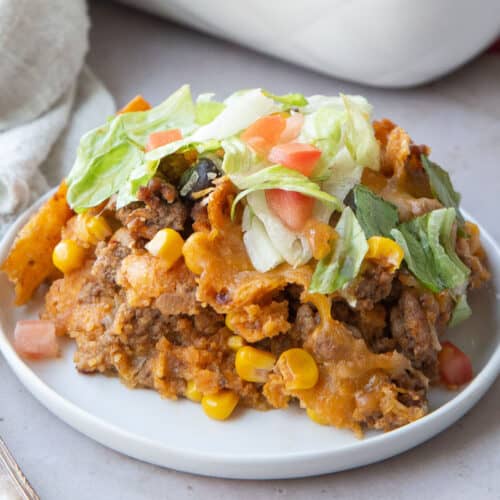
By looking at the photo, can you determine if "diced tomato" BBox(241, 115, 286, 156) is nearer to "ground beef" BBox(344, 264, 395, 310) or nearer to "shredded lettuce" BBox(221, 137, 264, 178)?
"shredded lettuce" BBox(221, 137, 264, 178)

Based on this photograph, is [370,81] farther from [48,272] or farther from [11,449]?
[11,449]

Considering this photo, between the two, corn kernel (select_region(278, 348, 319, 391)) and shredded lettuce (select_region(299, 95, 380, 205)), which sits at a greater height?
shredded lettuce (select_region(299, 95, 380, 205))

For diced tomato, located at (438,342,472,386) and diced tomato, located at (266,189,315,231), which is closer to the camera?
diced tomato, located at (266,189,315,231)

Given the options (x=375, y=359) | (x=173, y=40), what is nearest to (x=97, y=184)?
(x=375, y=359)

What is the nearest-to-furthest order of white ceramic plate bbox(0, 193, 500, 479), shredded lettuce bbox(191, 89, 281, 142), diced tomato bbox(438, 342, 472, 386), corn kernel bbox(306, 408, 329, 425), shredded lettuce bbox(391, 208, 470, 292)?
1. white ceramic plate bbox(0, 193, 500, 479)
2. corn kernel bbox(306, 408, 329, 425)
3. shredded lettuce bbox(391, 208, 470, 292)
4. diced tomato bbox(438, 342, 472, 386)
5. shredded lettuce bbox(191, 89, 281, 142)

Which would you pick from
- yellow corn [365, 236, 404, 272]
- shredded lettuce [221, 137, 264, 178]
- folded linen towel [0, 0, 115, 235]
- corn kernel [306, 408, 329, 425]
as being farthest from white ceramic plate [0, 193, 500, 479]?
folded linen towel [0, 0, 115, 235]

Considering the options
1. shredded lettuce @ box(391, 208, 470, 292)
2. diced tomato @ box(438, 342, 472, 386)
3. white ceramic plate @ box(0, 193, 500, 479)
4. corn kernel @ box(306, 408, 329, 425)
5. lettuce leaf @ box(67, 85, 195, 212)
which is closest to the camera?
white ceramic plate @ box(0, 193, 500, 479)

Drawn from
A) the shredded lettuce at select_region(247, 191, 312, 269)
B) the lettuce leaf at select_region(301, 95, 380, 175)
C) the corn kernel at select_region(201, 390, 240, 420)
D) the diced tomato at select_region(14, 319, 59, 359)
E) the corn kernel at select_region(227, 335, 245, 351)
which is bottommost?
the diced tomato at select_region(14, 319, 59, 359)
